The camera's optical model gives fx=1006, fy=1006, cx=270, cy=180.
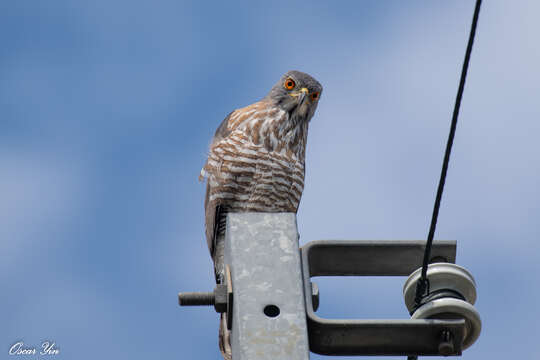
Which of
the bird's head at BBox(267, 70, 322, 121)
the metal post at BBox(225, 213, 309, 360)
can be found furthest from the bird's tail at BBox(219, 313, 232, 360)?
the metal post at BBox(225, 213, 309, 360)

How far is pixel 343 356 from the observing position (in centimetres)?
401

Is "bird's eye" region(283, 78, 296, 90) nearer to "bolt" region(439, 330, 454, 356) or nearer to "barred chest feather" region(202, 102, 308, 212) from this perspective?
"barred chest feather" region(202, 102, 308, 212)

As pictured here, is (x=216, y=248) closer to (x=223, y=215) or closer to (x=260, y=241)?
(x=223, y=215)

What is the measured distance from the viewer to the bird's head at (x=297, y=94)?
876 cm

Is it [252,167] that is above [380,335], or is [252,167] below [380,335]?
below

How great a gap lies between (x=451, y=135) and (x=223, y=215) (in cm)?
434

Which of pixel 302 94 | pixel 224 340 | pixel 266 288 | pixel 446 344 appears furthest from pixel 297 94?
pixel 266 288

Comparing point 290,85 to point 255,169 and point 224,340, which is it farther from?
point 224,340

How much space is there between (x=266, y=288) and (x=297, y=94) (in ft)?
17.4

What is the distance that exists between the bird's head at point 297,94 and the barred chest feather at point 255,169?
456 mm

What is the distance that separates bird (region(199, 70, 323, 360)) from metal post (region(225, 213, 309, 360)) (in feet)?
12.3

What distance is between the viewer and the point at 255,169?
7.95 metres

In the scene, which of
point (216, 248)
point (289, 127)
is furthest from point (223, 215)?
point (289, 127)

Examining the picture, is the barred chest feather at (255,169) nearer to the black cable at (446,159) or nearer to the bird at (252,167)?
the bird at (252,167)
